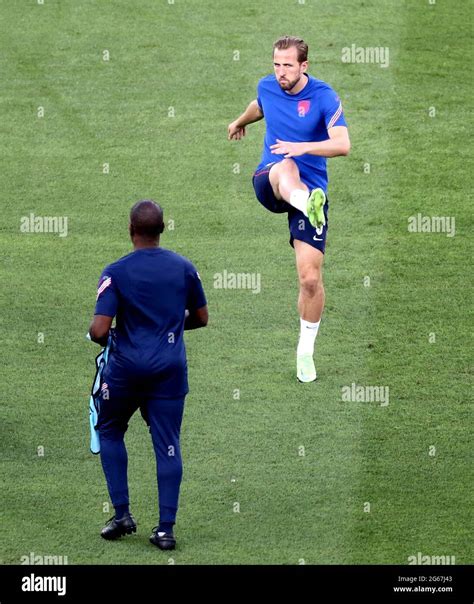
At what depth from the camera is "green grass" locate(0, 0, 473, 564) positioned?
1088 cm

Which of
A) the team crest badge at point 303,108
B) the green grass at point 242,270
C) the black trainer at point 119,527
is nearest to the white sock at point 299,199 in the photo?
the team crest badge at point 303,108

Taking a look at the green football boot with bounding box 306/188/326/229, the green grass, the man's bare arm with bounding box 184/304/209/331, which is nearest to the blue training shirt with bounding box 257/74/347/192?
the green football boot with bounding box 306/188/326/229

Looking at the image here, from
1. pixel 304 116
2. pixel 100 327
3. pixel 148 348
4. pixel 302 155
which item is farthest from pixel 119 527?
pixel 304 116

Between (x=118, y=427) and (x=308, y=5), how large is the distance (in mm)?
11182

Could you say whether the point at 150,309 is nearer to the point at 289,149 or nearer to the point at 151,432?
the point at 151,432

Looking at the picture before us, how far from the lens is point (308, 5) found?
20156 millimetres

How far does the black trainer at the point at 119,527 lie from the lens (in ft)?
33.9

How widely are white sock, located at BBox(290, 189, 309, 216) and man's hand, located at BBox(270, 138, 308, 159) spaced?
1.21 ft

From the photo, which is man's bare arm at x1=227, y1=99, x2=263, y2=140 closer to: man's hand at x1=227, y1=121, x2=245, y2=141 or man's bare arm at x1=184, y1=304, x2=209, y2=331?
man's hand at x1=227, y1=121, x2=245, y2=141

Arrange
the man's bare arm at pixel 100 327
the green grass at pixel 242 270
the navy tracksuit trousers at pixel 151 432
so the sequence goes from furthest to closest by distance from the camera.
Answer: the green grass at pixel 242 270
the navy tracksuit trousers at pixel 151 432
the man's bare arm at pixel 100 327

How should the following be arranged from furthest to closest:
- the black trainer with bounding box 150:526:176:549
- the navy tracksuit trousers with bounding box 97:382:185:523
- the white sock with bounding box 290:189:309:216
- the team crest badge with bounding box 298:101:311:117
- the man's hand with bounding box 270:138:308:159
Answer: the team crest badge with bounding box 298:101:311:117
the white sock with bounding box 290:189:309:216
the man's hand with bounding box 270:138:308:159
the black trainer with bounding box 150:526:176:549
the navy tracksuit trousers with bounding box 97:382:185:523

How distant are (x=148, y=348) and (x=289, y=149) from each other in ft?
8.55

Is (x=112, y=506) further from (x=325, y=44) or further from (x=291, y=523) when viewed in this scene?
(x=325, y=44)

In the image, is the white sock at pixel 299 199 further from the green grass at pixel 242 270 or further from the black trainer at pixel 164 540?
the black trainer at pixel 164 540
